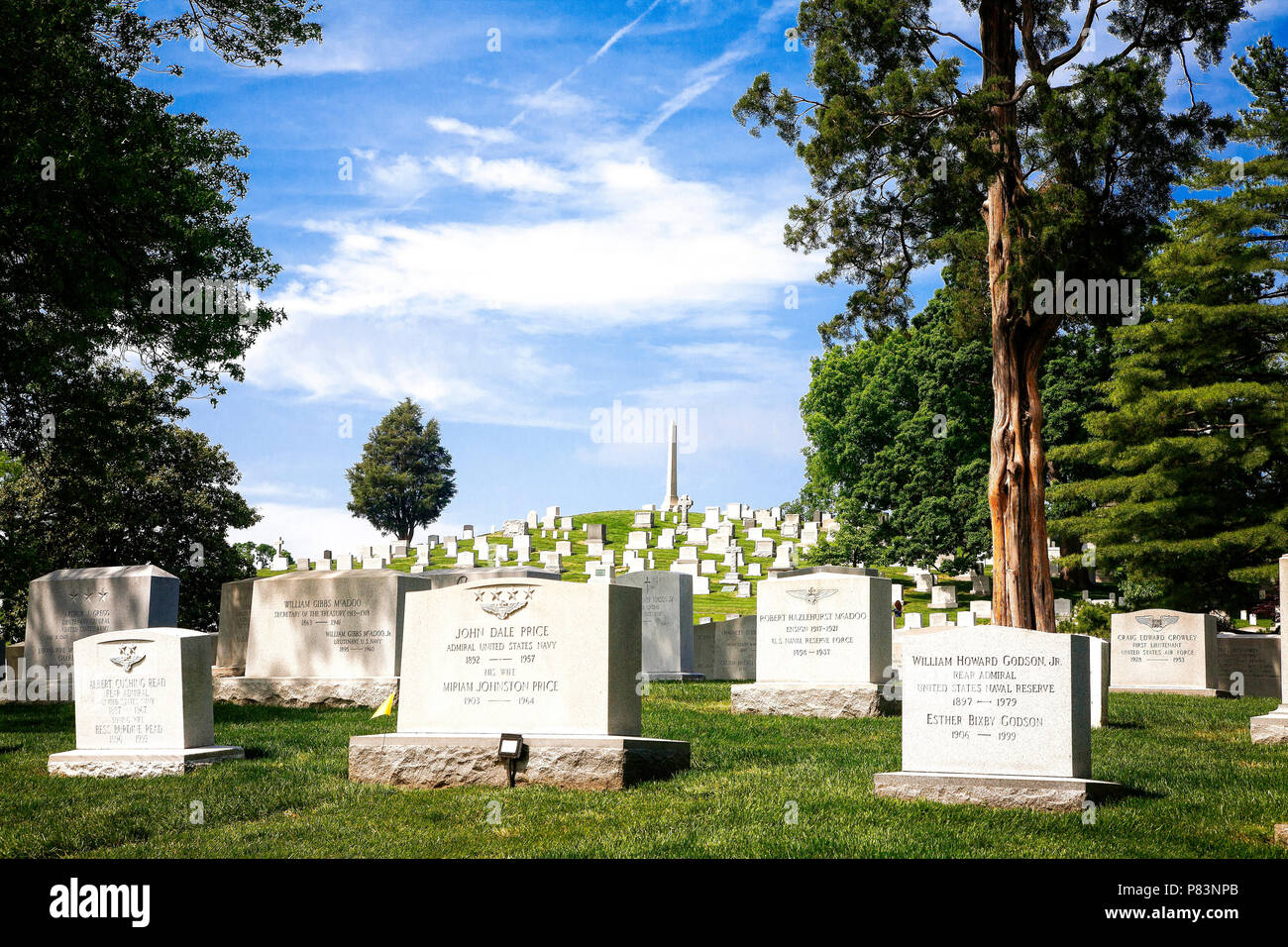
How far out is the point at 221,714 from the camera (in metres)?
13.9

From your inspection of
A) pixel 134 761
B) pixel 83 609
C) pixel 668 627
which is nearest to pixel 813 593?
pixel 668 627

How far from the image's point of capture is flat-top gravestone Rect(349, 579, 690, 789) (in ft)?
28.1

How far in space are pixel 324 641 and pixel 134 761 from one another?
5.72 meters

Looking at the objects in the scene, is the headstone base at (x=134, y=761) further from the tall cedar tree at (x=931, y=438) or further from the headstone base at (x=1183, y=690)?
the tall cedar tree at (x=931, y=438)

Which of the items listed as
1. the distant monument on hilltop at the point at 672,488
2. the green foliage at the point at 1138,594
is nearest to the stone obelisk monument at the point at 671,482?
the distant monument on hilltop at the point at 672,488

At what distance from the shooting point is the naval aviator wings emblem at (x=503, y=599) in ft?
30.2

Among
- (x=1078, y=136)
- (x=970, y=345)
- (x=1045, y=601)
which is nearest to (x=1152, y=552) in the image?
(x=1045, y=601)

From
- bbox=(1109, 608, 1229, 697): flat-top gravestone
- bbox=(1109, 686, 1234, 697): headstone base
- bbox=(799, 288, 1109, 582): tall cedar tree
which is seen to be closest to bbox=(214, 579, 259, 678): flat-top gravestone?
bbox=(1109, 686, 1234, 697): headstone base

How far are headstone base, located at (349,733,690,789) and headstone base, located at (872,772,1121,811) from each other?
1.80 m

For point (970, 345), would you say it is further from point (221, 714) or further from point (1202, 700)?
point (221, 714)

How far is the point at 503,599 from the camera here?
9.28 metres

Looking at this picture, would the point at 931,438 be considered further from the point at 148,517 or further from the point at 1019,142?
the point at 148,517

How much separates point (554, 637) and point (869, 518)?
32.6 meters

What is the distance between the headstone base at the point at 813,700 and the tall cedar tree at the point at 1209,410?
47.9 ft
